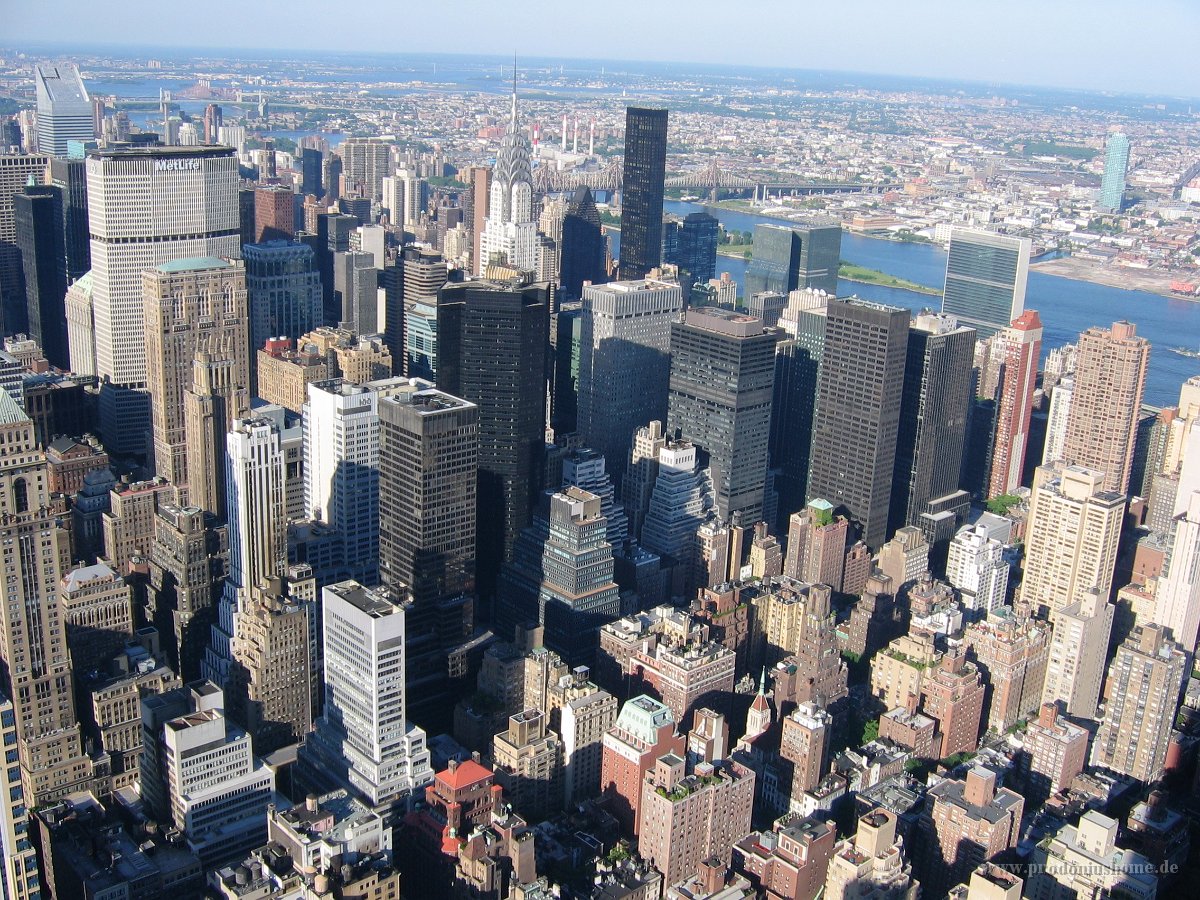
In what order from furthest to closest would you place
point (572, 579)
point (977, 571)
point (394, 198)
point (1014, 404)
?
point (394, 198) < point (1014, 404) < point (977, 571) < point (572, 579)

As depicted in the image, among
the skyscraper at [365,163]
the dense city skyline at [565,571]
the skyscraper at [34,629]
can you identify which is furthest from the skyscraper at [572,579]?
the skyscraper at [365,163]

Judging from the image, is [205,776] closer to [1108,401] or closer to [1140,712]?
[1140,712]

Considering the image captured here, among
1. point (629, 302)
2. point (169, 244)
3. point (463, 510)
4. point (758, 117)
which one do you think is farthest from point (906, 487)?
point (758, 117)

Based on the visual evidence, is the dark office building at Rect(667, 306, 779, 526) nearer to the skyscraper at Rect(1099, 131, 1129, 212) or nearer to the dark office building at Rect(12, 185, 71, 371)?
the dark office building at Rect(12, 185, 71, 371)

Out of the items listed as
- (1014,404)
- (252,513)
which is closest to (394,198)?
(1014,404)

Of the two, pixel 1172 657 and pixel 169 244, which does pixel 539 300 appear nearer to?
pixel 169 244

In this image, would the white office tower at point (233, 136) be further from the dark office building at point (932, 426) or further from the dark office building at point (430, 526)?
the dark office building at point (430, 526)
